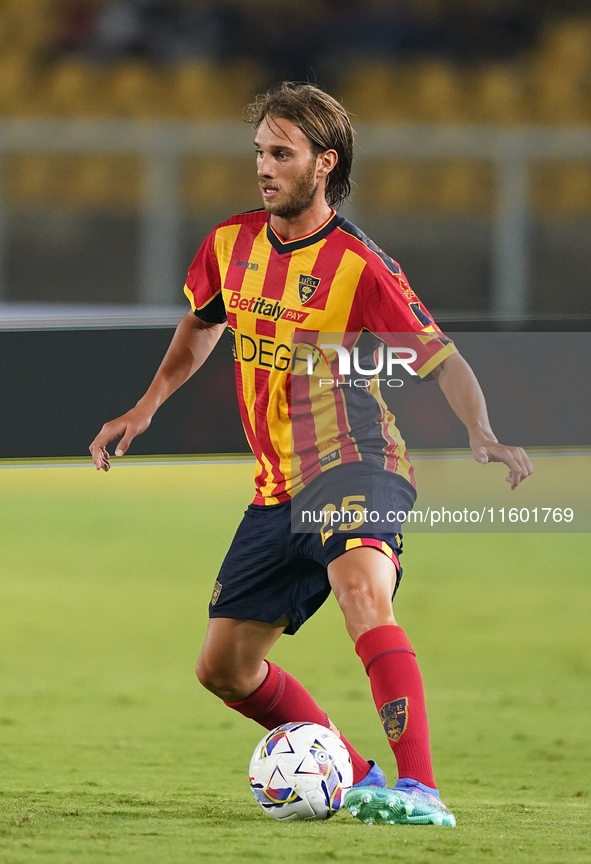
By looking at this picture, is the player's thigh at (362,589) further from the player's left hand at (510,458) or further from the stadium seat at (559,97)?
the stadium seat at (559,97)

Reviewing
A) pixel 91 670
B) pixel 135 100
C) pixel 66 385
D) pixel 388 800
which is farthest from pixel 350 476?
pixel 135 100

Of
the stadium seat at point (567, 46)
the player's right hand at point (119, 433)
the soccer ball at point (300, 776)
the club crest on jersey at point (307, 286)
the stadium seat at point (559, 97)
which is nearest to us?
the soccer ball at point (300, 776)

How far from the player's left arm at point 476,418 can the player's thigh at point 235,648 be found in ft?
1.90

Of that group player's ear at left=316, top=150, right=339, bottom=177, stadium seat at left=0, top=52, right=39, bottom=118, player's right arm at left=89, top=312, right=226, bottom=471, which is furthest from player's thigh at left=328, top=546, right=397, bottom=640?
stadium seat at left=0, top=52, right=39, bottom=118

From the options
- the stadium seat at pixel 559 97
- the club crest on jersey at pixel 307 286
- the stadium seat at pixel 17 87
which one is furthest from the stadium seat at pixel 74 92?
the club crest on jersey at pixel 307 286

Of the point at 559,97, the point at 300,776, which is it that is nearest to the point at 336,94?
the point at 559,97

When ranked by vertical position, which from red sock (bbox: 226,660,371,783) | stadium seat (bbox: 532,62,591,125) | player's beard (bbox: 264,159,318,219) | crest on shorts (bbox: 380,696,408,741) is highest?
player's beard (bbox: 264,159,318,219)

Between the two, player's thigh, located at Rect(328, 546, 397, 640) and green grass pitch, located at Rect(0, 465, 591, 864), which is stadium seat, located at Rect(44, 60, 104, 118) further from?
player's thigh, located at Rect(328, 546, 397, 640)

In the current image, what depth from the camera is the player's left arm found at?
75.6 inches

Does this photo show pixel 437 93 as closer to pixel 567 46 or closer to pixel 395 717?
pixel 567 46

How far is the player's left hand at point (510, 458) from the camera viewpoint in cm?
191

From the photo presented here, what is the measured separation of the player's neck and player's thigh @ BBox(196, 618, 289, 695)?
0.81 metres

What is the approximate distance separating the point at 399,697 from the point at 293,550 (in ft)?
1.31

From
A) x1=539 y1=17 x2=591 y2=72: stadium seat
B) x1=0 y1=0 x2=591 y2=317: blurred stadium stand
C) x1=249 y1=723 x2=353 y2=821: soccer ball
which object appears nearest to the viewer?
x1=249 y1=723 x2=353 y2=821: soccer ball
